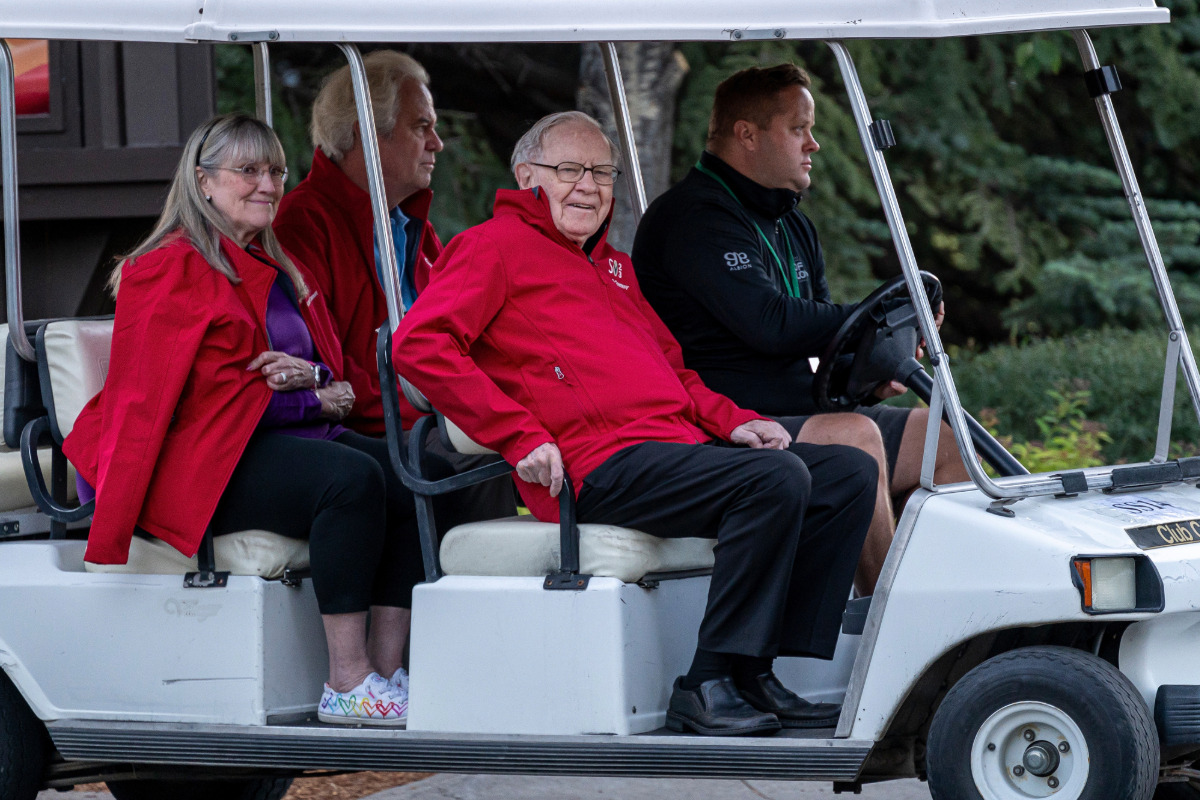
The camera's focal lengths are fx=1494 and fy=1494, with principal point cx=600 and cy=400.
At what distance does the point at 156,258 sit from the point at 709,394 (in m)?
1.24

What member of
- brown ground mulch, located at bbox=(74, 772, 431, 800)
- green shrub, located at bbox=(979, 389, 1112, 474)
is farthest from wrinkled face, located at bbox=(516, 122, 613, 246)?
green shrub, located at bbox=(979, 389, 1112, 474)

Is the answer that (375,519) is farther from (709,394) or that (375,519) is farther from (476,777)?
(476,777)

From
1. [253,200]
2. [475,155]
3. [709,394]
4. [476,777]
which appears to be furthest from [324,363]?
[475,155]

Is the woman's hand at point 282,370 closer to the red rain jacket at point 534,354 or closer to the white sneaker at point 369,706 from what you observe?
the red rain jacket at point 534,354

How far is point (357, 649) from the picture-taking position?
3170mm

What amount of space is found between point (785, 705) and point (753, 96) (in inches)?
60.5

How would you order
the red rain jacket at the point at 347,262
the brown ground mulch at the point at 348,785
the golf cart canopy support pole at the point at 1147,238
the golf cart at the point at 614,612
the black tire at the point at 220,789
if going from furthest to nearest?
the brown ground mulch at the point at 348,785, the black tire at the point at 220,789, the red rain jacket at the point at 347,262, the golf cart canopy support pole at the point at 1147,238, the golf cart at the point at 614,612

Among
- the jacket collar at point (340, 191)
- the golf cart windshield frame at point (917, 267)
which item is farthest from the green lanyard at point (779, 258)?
the jacket collar at point (340, 191)

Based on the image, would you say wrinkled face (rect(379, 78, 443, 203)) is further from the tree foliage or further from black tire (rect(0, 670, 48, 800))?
the tree foliage

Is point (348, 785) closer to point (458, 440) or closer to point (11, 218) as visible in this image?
point (458, 440)

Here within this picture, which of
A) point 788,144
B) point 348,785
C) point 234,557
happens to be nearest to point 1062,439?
point 788,144

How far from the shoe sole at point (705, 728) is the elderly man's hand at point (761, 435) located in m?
0.66

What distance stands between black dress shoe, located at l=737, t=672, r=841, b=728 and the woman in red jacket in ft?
2.45

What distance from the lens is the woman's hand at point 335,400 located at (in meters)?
3.31
